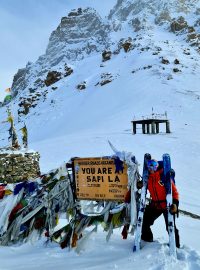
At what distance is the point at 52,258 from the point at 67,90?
7596 cm

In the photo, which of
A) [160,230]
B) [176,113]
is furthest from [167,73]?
[160,230]

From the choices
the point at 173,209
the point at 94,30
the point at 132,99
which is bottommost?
the point at 173,209

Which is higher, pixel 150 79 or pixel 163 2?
pixel 163 2

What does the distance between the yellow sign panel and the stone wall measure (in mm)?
6911

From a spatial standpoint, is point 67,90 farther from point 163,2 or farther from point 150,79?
point 163,2

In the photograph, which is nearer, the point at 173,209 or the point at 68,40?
the point at 173,209

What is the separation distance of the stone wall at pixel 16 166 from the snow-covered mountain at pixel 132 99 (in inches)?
236

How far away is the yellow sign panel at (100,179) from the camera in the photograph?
7.27 meters

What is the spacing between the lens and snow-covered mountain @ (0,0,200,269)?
2609cm

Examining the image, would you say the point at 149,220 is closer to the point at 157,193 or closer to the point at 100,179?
the point at 157,193

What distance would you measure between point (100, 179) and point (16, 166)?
809 cm

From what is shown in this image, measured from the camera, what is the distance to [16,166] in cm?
1488

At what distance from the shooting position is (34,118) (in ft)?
247

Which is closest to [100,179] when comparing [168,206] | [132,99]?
[168,206]
